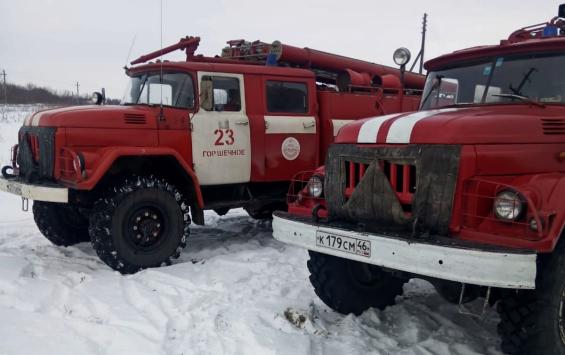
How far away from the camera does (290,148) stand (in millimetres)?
7125

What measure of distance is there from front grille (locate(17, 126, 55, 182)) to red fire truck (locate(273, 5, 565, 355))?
285 centimetres

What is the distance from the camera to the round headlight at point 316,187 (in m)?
4.32

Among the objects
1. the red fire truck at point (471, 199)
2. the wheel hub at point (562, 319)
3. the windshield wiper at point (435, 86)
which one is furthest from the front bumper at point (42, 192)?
the wheel hub at point (562, 319)

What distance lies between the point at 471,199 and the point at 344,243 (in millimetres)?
890

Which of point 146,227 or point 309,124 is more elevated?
point 309,124

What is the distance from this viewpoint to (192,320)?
13.6 feet

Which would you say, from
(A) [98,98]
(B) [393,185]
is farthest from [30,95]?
(B) [393,185]

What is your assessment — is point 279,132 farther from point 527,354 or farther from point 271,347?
point 527,354

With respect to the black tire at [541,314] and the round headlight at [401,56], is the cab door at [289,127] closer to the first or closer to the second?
the round headlight at [401,56]

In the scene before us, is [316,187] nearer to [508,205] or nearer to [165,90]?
[508,205]

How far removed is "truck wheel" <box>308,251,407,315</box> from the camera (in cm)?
440

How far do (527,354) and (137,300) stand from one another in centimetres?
306

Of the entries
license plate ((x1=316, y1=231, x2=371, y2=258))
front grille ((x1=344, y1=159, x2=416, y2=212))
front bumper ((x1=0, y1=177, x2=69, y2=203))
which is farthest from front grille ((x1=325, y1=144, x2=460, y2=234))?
front bumper ((x1=0, y1=177, x2=69, y2=203))

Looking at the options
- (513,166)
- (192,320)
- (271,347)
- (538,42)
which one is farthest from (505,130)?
(192,320)
